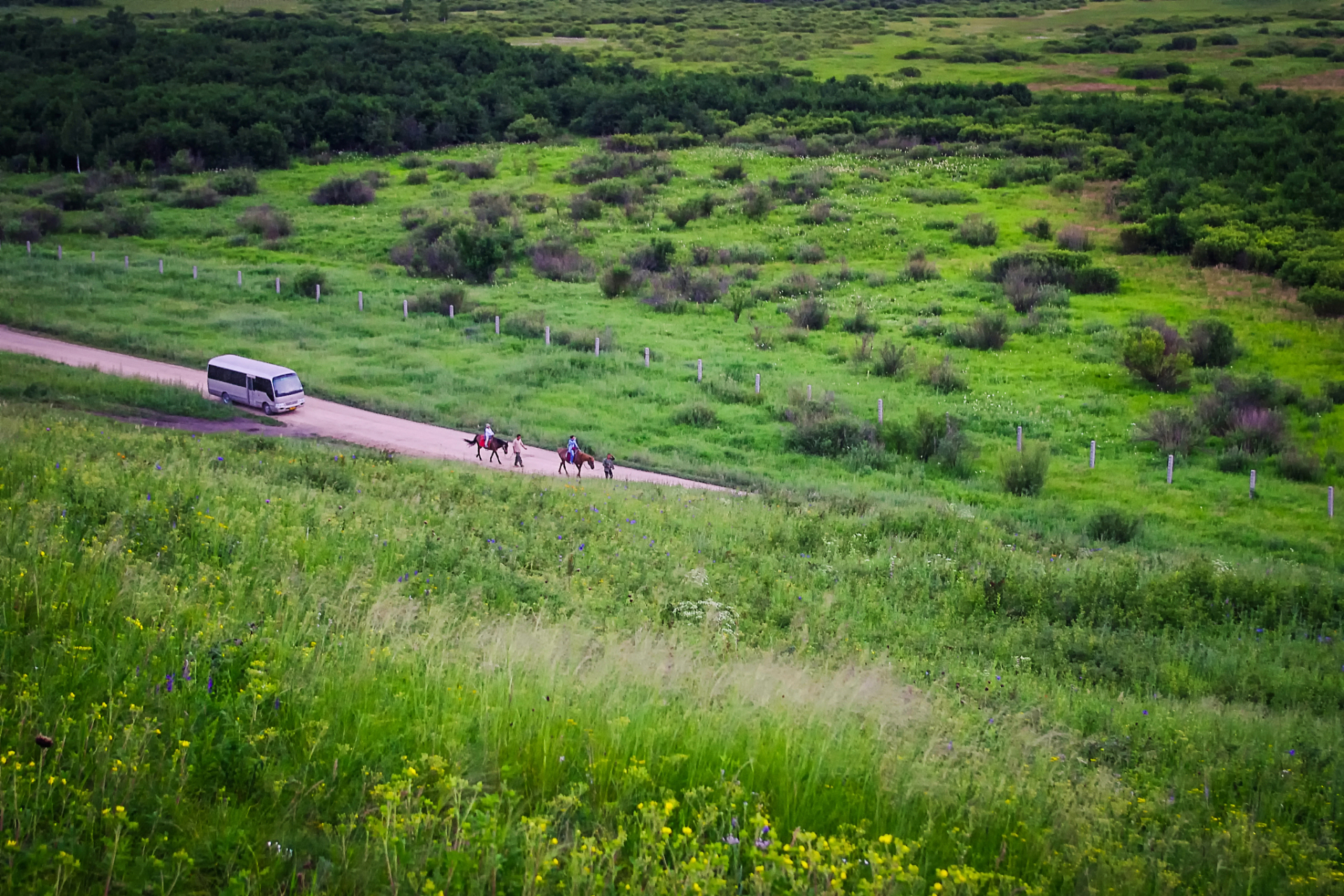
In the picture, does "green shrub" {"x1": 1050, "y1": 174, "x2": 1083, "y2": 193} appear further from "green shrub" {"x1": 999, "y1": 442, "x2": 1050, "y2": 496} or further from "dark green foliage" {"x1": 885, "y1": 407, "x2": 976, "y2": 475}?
"green shrub" {"x1": 999, "y1": 442, "x2": 1050, "y2": 496}

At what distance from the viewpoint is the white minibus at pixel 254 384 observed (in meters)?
24.7

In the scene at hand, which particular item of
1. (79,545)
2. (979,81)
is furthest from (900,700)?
(979,81)

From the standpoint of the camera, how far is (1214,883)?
441 cm

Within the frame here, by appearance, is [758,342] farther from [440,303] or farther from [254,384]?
[254,384]

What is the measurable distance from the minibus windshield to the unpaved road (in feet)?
1.82

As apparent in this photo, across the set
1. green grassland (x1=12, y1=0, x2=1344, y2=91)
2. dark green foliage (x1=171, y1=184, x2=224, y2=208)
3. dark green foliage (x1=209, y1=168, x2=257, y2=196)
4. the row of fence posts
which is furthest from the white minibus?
green grassland (x1=12, y1=0, x2=1344, y2=91)

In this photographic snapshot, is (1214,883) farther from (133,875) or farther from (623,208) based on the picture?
(623,208)

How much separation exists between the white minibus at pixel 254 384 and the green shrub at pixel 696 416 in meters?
9.57

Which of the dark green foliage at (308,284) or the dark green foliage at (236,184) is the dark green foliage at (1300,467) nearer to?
the dark green foliage at (308,284)

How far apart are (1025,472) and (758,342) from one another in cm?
1271

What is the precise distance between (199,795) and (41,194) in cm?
6140

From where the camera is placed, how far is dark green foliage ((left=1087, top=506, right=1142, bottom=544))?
60.8 feet

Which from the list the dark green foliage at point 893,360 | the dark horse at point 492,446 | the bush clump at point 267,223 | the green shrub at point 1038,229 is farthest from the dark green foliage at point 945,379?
the bush clump at point 267,223

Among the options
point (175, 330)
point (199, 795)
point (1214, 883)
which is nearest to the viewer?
point (199, 795)
